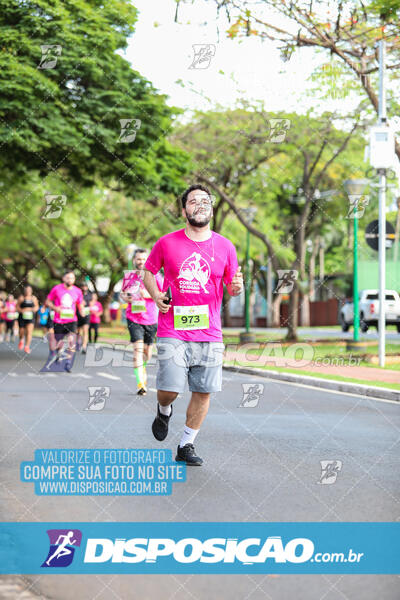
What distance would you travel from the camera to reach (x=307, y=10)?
18359 millimetres

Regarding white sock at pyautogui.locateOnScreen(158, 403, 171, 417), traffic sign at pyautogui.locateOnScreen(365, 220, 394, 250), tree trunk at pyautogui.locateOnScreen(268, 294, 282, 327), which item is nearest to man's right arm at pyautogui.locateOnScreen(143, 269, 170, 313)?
white sock at pyautogui.locateOnScreen(158, 403, 171, 417)

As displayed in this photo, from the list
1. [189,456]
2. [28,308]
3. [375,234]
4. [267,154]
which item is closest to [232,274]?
[189,456]

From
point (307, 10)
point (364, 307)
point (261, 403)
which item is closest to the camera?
point (261, 403)

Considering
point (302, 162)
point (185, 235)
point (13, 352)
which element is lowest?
point (13, 352)

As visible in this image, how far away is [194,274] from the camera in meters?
6.18

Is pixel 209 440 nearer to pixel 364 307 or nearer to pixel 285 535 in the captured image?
pixel 285 535

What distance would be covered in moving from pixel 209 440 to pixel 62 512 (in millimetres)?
2913

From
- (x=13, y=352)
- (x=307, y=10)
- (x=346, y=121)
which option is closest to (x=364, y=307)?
(x=346, y=121)
